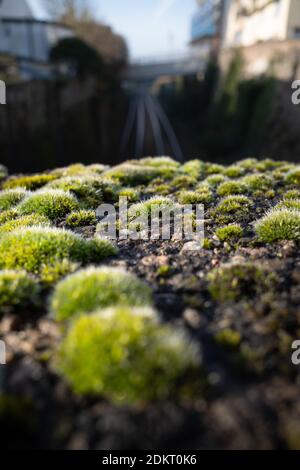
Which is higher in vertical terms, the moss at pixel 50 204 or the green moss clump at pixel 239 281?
the moss at pixel 50 204

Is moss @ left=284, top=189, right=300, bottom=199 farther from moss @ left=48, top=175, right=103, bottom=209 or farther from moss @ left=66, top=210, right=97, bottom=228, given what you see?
moss @ left=66, top=210, right=97, bottom=228

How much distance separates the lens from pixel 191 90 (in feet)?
181

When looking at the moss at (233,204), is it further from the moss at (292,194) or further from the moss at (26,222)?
the moss at (26,222)

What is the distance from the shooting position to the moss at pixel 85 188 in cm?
957

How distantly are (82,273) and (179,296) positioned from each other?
4.60 ft

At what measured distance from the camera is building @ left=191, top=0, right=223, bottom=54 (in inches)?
2950

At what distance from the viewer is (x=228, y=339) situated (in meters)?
4.12

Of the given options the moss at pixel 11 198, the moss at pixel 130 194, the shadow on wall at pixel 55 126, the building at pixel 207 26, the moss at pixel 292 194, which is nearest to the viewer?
the moss at pixel 11 198

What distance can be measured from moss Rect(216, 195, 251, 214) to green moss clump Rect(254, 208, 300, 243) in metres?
1.45

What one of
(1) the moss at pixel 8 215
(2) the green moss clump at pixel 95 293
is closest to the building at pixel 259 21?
(1) the moss at pixel 8 215

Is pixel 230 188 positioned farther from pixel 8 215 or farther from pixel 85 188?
pixel 8 215

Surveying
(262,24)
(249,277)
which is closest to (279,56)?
(262,24)

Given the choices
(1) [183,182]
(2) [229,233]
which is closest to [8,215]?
(2) [229,233]

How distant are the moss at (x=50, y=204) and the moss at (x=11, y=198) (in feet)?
2.41
